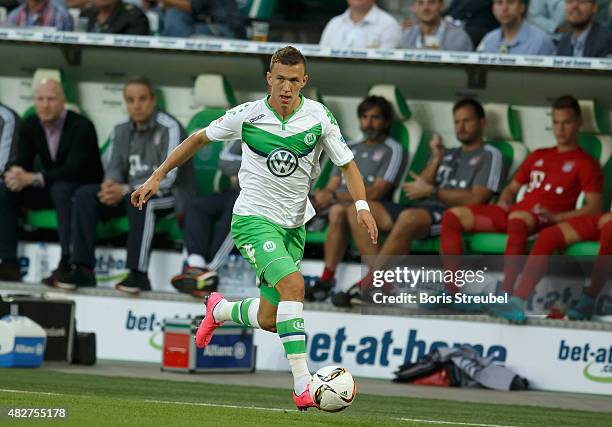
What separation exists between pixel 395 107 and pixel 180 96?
2.50 metres

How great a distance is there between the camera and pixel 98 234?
13.1 meters

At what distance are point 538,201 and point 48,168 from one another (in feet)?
16.5

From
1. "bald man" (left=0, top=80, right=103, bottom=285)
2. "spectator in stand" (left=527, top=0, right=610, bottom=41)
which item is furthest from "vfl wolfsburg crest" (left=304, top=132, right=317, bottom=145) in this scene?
"spectator in stand" (left=527, top=0, right=610, bottom=41)

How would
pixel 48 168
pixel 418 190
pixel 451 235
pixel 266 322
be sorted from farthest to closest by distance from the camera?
pixel 48 168
pixel 418 190
pixel 451 235
pixel 266 322

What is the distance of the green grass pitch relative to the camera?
6988 mm

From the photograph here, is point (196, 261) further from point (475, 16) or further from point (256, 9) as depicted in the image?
point (475, 16)

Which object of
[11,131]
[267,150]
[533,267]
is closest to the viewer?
[267,150]

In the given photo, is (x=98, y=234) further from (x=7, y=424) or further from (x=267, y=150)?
(x=7, y=424)

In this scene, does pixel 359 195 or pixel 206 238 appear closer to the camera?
pixel 359 195

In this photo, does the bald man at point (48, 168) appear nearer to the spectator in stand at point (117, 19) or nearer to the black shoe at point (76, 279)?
the black shoe at point (76, 279)

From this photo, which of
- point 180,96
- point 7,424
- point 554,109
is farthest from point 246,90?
point 7,424

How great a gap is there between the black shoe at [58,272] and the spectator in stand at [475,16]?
4.65 metres

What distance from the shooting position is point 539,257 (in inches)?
452

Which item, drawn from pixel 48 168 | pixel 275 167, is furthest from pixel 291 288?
pixel 48 168
